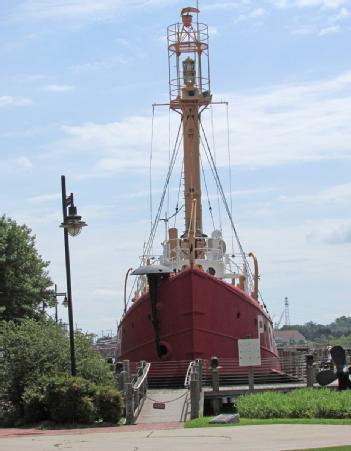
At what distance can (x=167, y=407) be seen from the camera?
24.7 m

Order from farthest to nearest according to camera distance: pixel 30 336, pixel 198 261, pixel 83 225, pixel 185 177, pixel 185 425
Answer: pixel 185 177 → pixel 198 261 → pixel 30 336 → pixel 83 225 → pixel 185 425

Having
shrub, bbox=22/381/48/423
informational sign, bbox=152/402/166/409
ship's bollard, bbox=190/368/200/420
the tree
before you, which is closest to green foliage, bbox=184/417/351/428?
ship's bollard, bbox=190/368/200/420

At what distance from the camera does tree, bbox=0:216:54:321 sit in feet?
129

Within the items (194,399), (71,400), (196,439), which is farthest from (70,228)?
(196,439)

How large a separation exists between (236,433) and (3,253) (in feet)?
75.7

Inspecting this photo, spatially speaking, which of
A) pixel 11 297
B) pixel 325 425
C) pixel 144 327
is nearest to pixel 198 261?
pixel 144 327

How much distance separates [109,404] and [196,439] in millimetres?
5323

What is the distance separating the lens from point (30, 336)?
25.4 m

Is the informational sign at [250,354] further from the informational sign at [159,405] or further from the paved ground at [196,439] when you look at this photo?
the paved ground at [196,439]

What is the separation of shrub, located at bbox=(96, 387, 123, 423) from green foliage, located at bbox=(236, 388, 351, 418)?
109 inches

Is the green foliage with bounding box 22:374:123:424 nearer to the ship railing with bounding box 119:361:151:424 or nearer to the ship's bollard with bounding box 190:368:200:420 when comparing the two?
the ship railing with bounding box 119:361:151:424

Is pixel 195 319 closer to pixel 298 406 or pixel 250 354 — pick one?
pixel 250 354

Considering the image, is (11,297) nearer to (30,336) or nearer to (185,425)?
(30,336)

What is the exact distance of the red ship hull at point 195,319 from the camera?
102ft
